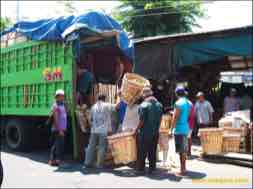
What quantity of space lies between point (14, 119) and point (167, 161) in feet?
14.3

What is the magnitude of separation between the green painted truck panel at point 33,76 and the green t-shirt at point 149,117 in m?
1.85

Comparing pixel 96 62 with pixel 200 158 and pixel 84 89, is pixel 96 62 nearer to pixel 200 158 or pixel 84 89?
pixel 84 89

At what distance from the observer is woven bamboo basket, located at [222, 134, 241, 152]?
10.1m

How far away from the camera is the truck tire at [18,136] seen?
10.5 metres

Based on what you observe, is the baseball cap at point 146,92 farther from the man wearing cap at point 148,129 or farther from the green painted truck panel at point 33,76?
the green painted truck panel at point 33,76

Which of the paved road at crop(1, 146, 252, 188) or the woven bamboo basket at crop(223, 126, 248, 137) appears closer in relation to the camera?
the paved road at crop(1, 146, 252, 188)

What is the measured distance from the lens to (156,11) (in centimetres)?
2367

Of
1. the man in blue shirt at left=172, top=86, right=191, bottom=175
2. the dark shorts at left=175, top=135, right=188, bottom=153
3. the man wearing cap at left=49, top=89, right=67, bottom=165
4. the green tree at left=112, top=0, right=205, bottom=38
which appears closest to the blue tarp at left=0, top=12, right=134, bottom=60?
the man wearing cap at left=49, top=89, right=67, bottom=165

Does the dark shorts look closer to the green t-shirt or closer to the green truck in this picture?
the green t-shirt

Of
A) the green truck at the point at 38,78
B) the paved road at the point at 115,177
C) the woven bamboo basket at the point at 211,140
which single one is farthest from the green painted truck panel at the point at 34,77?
the woven bamboo basket at the point at 211,140

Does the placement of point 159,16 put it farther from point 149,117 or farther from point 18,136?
point 149,117

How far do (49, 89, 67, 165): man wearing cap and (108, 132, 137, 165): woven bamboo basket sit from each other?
4.01 ft

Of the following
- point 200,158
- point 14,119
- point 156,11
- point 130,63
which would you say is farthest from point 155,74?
point 156,11

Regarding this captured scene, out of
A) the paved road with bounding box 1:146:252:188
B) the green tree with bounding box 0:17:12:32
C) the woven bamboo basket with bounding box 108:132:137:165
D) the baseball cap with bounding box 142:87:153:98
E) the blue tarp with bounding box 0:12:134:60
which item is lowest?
the paved road with bounding box 1:146:252:188
